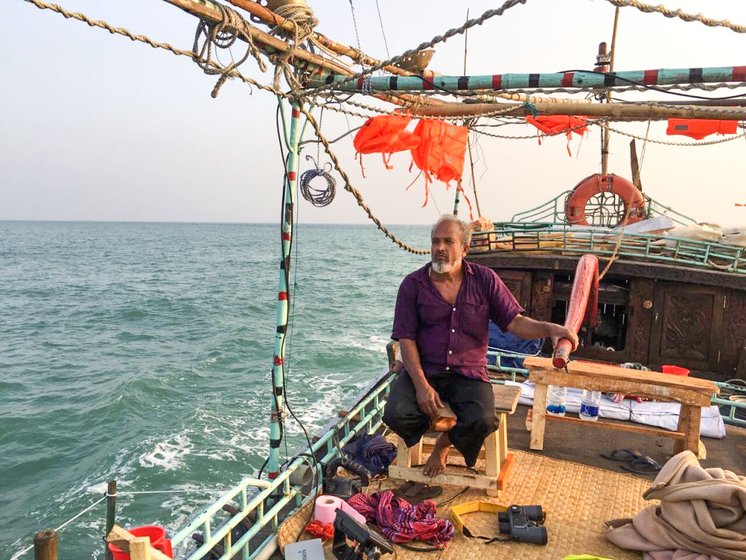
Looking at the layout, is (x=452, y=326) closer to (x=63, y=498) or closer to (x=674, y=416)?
(x=674, y=416)

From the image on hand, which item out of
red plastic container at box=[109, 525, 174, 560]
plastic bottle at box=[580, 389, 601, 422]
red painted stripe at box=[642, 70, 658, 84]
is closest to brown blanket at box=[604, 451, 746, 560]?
plastic bottle at box=[580, 389, 601, 422]

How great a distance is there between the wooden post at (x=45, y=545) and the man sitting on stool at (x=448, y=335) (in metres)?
2.44

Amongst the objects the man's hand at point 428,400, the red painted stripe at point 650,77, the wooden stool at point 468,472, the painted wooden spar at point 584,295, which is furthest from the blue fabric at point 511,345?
the red painted stripe at point 650,77

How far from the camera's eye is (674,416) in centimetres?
684

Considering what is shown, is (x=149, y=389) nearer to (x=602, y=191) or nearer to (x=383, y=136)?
(x=383, y=136)

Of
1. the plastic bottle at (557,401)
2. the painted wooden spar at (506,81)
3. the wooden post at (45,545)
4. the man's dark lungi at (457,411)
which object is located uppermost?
the painted wooden spar at (506,81)

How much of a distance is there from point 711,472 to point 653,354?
21.1ft

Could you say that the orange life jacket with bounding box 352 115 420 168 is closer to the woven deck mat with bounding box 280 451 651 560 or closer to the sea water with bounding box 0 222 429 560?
the sea water with bounding box 0 222 429 560

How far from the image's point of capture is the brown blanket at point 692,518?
3400mm

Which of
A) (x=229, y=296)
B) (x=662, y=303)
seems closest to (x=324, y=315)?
(x=229, y=296)

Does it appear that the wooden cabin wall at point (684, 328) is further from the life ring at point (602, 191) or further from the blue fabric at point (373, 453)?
the blue fabric at point (373, 453)

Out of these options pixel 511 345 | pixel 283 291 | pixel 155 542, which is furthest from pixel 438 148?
pixel 155 542

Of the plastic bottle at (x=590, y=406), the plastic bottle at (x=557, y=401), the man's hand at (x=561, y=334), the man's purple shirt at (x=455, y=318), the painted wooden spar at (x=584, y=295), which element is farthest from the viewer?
the painted wooden spar at (x=584, y=295)

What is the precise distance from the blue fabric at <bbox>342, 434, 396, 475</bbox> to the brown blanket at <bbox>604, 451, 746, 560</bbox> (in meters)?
2.06
